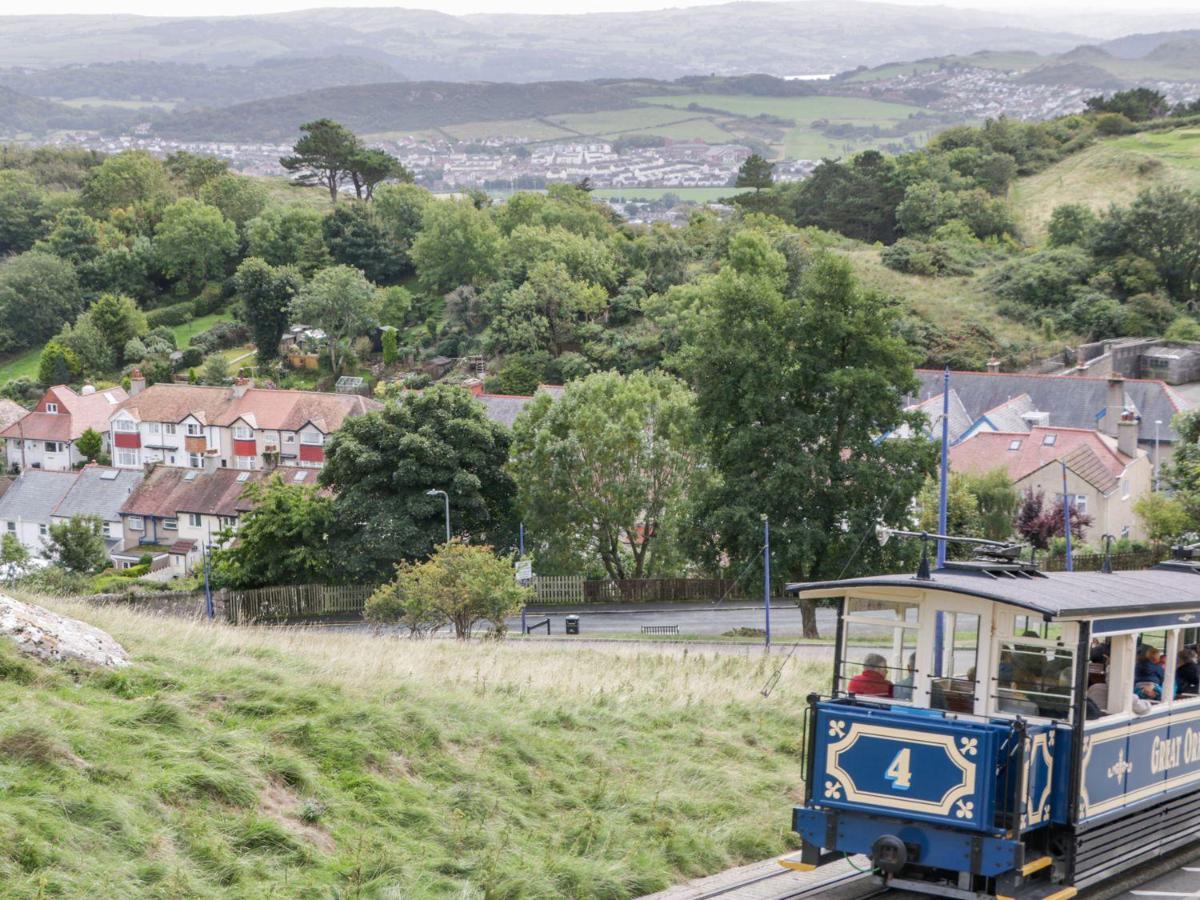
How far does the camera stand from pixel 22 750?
12.4m

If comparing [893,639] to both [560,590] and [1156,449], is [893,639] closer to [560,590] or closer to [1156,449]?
[560,590]

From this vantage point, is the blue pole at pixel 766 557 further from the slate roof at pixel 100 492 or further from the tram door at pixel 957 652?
the slate roof at pixel 100 492

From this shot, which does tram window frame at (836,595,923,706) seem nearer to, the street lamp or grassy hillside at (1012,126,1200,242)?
the street lamp

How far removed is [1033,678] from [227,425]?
7604 cm

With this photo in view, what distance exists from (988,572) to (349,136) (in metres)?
138

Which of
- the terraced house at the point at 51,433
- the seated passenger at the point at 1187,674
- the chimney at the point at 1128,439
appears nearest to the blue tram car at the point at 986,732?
the seated passenger at the point at 1187,674

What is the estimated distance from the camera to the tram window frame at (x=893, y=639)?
522 inches

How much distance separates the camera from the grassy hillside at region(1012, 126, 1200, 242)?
115 metres

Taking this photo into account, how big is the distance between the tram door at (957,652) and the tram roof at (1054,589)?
0.80 feet

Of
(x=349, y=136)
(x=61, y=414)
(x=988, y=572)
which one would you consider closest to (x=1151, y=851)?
(x=988, y=572)

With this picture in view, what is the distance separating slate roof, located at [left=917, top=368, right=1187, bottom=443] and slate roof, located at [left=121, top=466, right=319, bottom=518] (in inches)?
1274

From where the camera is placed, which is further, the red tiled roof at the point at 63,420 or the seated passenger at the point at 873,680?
the red tiled roof at the point at 63,420

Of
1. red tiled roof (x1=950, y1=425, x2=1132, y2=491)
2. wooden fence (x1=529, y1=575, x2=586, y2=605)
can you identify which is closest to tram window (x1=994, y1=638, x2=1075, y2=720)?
wooden fence (x1=529, y1=575, x2=586, y2=605)

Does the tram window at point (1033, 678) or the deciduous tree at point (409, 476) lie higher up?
the tram window at point (1033, 678)
